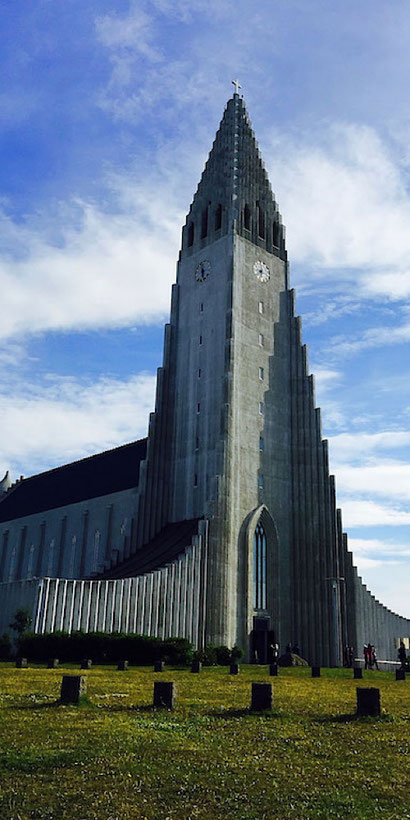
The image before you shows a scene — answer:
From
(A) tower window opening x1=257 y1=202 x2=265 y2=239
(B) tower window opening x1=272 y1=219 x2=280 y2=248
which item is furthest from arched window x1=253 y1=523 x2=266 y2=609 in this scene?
(B) tower window opening x1=272 y1=219 x2=280 y2=248

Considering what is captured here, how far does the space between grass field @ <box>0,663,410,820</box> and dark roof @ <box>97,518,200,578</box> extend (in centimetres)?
3423

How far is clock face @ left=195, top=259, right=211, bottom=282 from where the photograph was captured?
6378 centimetres

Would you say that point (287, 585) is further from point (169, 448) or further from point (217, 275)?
point (217, 275)

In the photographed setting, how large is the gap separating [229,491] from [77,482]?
30596 millimetres

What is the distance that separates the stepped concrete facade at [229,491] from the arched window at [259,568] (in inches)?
3.5

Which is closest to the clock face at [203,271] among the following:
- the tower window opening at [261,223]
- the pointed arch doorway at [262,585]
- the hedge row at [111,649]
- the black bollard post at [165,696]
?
the tower window opening at [261,223]

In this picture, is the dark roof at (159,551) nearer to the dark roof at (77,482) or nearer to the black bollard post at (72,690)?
the dark roof at (77,482)

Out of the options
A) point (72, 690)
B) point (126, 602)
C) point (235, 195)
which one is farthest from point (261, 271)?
point (72, 690)

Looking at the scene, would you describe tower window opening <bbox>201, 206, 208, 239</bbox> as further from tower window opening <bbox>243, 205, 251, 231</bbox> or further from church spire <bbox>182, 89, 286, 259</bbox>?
tower window opening <bbox>243, 205, 251, 231</bbox>

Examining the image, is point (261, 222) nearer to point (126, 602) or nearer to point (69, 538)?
point (69, 538)

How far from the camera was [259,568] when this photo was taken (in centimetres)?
5591

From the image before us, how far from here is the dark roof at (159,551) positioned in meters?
50.2

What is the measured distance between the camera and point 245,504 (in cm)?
5566

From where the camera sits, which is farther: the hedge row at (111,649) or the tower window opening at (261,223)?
the tower window opening at (261,223)
